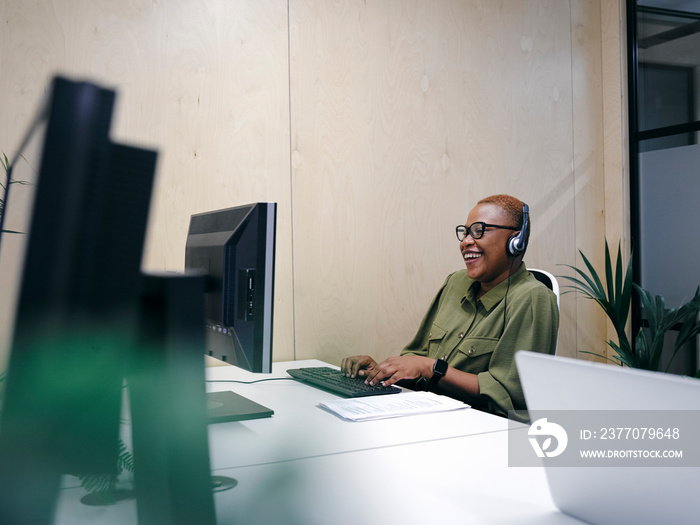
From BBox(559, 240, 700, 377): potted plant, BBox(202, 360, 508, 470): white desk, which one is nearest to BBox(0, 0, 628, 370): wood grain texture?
BBox(559, 240, 700, 377): potted plant

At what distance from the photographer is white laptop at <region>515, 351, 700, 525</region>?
607mm

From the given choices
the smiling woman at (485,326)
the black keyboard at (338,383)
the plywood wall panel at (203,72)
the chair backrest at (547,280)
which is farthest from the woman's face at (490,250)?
the plywood wall panel at (203,72)

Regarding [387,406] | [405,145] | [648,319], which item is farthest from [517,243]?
[648,319]

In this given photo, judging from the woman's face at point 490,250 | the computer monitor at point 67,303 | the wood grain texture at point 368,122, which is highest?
the wood grain texture at point 368,122

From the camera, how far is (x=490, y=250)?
6.59 ft

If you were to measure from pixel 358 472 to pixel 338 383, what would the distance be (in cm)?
74

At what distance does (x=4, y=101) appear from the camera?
1.97 meters

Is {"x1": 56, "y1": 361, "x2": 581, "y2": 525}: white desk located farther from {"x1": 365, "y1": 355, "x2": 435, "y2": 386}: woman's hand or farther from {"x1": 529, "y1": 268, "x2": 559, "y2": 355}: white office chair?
{"x1": 529, "y1": 268, "x2": 559, "y2": 355}: white office chair

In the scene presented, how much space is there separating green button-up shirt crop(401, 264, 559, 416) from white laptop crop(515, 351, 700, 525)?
876 mm

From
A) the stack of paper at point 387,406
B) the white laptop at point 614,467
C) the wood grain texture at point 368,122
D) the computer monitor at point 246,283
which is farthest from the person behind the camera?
the wood grain texture at point 368,122

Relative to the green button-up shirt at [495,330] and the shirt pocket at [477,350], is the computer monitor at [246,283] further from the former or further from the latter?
the shirt pocket at [477,350]

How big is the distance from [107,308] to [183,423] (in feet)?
0.15

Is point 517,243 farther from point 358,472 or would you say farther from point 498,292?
point 358,472

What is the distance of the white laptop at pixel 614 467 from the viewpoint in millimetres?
607
